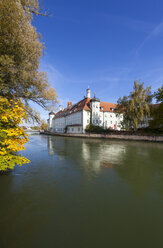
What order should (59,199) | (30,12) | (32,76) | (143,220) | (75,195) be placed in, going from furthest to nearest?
(32,76)
(30,12)
(75,195)
(59,199)
(143,220)

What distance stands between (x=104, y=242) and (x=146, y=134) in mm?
28911

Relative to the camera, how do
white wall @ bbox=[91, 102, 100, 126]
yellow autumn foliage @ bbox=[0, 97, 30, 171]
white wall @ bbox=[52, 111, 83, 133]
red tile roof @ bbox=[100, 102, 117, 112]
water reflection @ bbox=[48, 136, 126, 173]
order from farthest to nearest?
red tile roof @ bbox=[100, 102, 117, 112] → white wall @ bbox=[52, 111, 83, 133] → white wall @ bbox=[91, 102, 100, 126] → water reflection @ bbox=[48, 136, 126, 173] → yellow autumn foliage @ bbox=[0, 97, 30, 171]

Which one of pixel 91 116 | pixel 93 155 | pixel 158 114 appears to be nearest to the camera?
pixel 93 155

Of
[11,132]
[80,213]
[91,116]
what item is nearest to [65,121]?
[91,116]

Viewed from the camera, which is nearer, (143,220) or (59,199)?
(143,220)

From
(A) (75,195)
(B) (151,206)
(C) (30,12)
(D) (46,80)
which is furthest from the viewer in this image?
(D) (46,80)

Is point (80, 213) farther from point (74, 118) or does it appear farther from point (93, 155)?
point (74, 118)

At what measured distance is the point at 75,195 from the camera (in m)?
4.29

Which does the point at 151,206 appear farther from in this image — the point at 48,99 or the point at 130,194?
the point at 48,99

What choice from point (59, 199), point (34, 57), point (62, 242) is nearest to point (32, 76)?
point (34, 57)

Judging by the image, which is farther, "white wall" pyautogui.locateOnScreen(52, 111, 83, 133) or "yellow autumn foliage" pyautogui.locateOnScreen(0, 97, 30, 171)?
"white wall" pyautogui.locateOnScreen(52, 111, 83, 133)

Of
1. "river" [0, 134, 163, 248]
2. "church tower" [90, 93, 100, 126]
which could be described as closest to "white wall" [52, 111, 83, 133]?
"church tower" [90, 93, 100, 126]

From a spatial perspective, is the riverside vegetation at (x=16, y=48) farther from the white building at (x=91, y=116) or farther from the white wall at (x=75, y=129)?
the white wall at (x=75, y=129)

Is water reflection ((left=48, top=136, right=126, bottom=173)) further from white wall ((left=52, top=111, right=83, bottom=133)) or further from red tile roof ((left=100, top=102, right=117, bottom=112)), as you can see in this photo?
red tile roof ((left=100, top=102, right=117, bottom=112))
